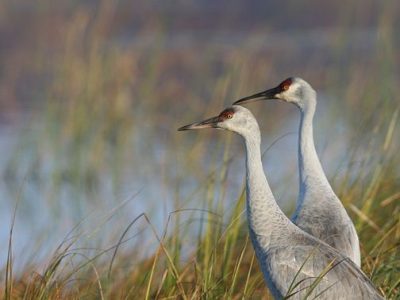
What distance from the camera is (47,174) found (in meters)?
9.38

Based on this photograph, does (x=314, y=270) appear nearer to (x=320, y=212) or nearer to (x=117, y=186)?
(x=320, y=212)

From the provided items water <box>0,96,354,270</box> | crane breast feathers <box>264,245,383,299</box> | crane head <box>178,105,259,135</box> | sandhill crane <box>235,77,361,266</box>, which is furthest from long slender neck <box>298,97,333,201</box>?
water <box>0,96,354,270</box>

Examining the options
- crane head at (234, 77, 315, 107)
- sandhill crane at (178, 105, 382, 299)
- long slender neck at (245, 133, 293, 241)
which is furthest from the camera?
crane head at (234, 77, 315, 107)

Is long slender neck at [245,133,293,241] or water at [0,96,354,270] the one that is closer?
long slender neck at [245,133,293,241]

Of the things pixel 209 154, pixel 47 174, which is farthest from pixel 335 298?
pixel 209 154

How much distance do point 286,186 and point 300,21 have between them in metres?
11.7

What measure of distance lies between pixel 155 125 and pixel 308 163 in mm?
5965

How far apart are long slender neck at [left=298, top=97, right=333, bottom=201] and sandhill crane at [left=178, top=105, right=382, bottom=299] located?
0.61 m

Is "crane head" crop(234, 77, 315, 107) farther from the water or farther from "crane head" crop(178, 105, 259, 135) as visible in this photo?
the water

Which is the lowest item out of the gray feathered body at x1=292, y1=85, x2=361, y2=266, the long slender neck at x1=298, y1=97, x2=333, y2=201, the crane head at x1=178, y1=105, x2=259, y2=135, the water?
the water

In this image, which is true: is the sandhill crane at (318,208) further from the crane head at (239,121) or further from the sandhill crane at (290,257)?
the crane head at (239,121)

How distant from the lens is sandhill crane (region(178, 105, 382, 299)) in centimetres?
429

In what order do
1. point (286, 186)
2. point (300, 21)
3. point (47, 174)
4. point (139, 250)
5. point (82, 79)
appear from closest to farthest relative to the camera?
point (139, 250), point (286, 186), point (47, 174), point (82, 79), point (300, 21)

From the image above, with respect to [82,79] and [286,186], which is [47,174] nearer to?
[82,79]
